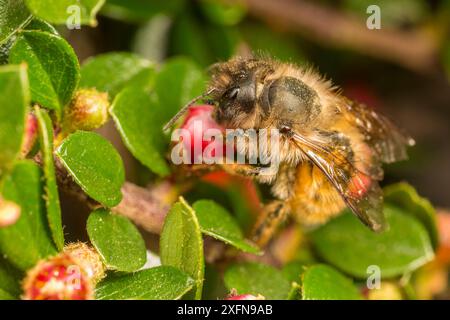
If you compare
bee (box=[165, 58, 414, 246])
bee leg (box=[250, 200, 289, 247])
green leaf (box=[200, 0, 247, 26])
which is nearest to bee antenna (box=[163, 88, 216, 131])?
bee (box=[165, 58, 414, 246])

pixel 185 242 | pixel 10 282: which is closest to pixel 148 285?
pixel 185 242

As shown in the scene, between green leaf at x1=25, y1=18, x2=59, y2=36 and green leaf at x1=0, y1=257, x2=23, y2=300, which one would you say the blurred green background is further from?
green leaf at x1=0, y1=257, x2=23, y2=300

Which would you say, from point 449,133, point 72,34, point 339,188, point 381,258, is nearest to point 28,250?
point 339,188

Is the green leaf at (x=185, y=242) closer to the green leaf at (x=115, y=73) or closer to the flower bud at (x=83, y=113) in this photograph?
the flower bud at (x=83, y=113)

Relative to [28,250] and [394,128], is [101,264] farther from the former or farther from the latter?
[394,128]

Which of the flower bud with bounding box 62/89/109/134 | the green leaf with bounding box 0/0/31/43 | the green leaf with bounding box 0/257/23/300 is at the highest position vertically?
the green leaf with bounding box 0/0/31/43

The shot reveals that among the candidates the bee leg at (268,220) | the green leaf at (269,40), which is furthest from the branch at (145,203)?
the green leaf at (269,40)
